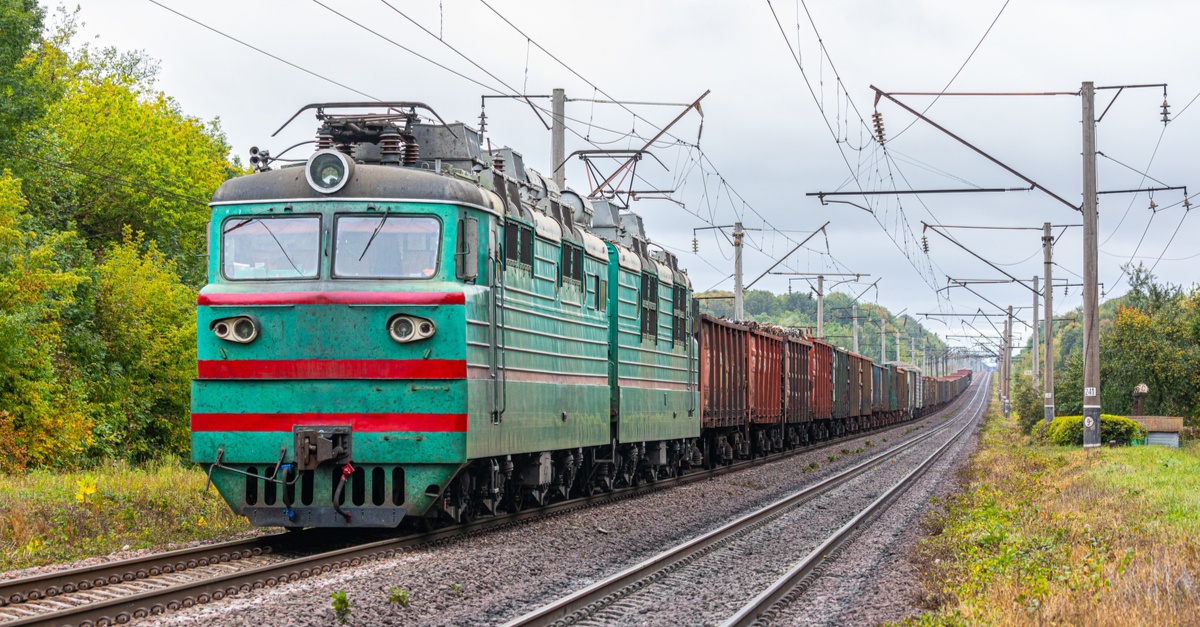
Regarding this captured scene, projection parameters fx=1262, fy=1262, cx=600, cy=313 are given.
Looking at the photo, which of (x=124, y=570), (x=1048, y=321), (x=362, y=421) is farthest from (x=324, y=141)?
(x=1048, y=321)

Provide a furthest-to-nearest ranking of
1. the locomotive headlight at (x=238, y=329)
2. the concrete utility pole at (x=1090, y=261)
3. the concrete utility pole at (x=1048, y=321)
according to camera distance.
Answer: the concrete utility pole at (x=1048, y=321) < the concrete utility pole at (x=1090, y=261) < the locomotive headlight at (x=238, y=329)

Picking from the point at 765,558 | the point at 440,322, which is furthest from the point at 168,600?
the point at 765,558

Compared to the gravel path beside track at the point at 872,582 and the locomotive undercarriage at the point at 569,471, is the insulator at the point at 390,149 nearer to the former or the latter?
the locomotive undercarriage at the point at 569,471

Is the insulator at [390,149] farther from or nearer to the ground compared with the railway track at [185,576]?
farther from the ground

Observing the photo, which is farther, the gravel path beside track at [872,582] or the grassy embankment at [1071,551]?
the gravel path beside track at [872,582]

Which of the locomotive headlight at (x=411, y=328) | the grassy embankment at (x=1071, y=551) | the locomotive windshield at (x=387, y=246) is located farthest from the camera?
the locomotive windshield at (x=387, y=246)

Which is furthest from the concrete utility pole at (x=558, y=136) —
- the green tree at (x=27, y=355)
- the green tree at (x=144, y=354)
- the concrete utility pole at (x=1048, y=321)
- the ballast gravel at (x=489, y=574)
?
the concrete utility pole at (x=1048, y=321)

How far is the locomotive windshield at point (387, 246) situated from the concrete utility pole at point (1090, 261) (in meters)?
18.9

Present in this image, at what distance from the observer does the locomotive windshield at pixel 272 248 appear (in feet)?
40.8

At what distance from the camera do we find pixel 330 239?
12398 mm

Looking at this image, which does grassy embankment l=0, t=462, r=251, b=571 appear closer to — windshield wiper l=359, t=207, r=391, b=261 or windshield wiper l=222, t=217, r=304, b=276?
windshield wiper l=222, t=217, r=304, b=276

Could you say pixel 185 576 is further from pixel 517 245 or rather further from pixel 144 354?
pixel 144 354

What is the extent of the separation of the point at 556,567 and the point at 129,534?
4.40 meters

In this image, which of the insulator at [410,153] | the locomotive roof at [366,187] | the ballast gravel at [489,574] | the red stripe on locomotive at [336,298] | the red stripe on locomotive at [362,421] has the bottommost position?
the ballast gravel at [489,574]
